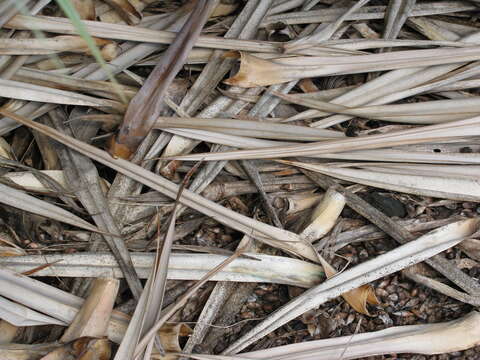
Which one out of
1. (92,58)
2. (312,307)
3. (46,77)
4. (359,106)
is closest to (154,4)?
(92,58)

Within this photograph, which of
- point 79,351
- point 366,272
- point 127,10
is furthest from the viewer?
point 127,10

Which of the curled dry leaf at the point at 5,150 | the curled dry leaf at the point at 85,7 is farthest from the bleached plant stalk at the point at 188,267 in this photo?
the curled dry leaf at the point at 85,7

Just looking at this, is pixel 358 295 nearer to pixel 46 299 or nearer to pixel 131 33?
pixel 46 299

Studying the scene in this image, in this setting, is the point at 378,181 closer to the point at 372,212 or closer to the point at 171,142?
the point at 372,212

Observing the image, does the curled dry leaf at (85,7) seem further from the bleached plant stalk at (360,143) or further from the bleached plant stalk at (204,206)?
the bleached plant stalk at (360,143)

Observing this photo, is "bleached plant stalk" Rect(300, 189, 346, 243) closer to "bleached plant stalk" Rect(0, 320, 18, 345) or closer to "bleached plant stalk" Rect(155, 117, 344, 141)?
"bleached plant stalk" Rect(155, 117, 344, 141)

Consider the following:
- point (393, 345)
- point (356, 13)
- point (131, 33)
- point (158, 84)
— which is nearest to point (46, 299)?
point (158, 84)
